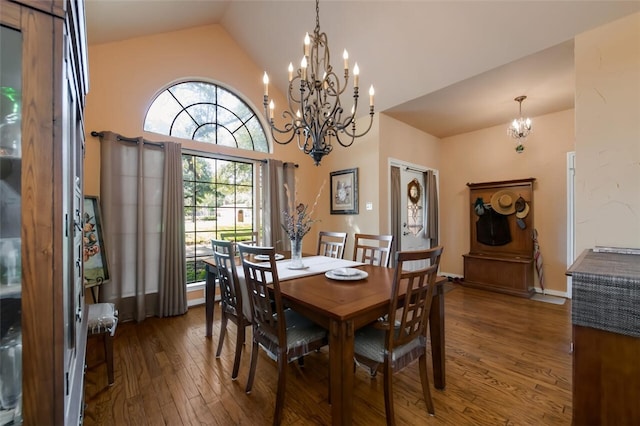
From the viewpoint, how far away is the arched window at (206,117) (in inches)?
132

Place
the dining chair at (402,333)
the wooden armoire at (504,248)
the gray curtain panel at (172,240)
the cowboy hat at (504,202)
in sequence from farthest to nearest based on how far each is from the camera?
1. the cowboy hat at (504,202)
2. the wooden armoire at (504,248)
3. the gray curtain panel at (172,240)
4. the dining chair at (402,333)

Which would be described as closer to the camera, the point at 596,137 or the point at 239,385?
the point at 239,385

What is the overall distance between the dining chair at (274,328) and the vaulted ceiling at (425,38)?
269cm

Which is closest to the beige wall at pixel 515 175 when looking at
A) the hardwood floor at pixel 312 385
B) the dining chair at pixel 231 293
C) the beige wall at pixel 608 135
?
the hardwood floor at pixel 312 385

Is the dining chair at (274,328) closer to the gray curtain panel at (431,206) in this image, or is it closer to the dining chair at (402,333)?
the dining chair at (402,333)

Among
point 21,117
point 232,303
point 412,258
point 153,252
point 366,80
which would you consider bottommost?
point 232,303

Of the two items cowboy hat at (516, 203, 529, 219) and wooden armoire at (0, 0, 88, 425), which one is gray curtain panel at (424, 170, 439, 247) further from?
wooden armoire at (0, 0, 88, 425)

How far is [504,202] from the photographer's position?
4141mm

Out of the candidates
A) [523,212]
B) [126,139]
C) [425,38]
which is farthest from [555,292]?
[126,139]

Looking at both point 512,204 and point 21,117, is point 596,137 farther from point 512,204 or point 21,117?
point 21,117

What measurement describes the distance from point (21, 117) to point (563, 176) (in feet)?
17.3

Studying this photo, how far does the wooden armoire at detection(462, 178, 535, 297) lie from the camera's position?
3850 mm

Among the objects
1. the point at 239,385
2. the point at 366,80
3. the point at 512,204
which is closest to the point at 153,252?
the point at 239,385

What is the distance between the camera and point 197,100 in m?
3.61
